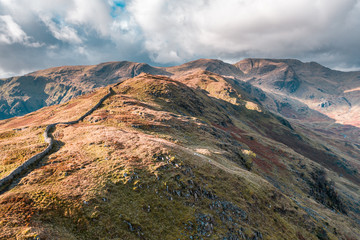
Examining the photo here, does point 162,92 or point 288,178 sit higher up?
point 162,92

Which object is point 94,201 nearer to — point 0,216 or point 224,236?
point 0,216

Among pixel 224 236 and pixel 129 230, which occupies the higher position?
pixel 129 230

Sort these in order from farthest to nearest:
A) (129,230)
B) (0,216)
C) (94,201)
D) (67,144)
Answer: (67,144) < (94,201) < (129,230) < (0,216)

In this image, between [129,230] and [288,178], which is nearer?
[129,230]

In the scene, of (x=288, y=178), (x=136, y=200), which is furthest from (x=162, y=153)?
(x=288, y=178)

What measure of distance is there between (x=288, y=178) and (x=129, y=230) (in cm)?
8276

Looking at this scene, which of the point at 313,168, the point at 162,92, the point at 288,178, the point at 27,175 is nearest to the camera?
the point at 27,175

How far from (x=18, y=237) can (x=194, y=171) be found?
85.3 ft

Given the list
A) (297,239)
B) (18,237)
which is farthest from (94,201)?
(297,239)

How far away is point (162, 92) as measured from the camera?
111750 mm

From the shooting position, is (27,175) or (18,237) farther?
(27,175)

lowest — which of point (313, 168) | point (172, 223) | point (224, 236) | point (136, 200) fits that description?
point (313, 168)

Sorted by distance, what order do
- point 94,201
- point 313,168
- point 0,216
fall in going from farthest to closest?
1. point 313,168
2. point 94,201
3. point 0,216

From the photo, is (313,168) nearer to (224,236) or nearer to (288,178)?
(288,178)
